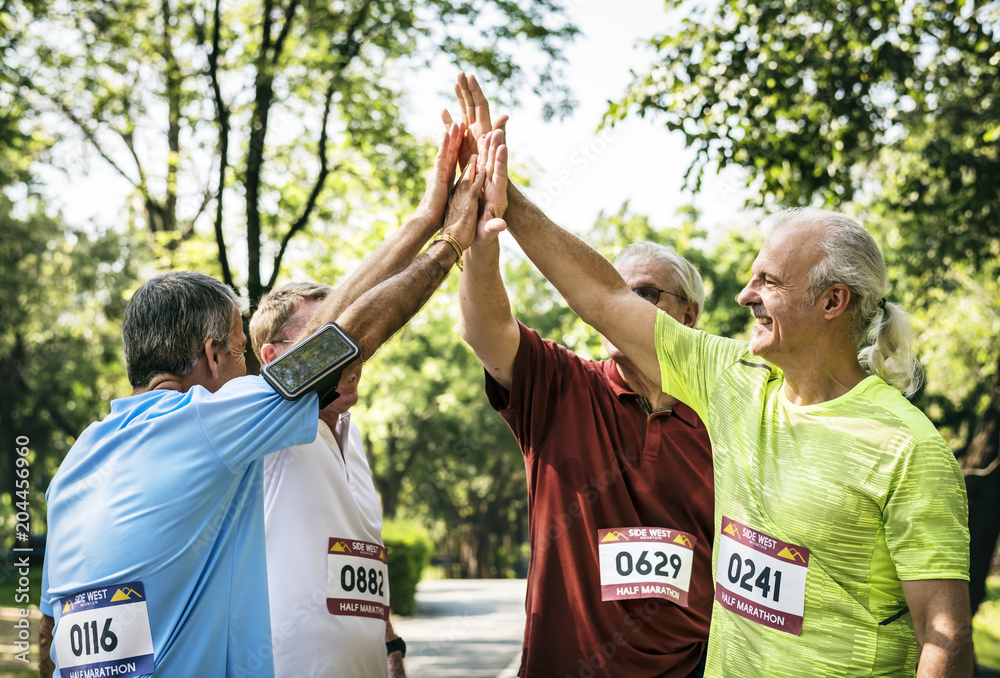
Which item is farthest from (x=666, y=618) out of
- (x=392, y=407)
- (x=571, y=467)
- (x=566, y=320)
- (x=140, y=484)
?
(x=392, y=407)

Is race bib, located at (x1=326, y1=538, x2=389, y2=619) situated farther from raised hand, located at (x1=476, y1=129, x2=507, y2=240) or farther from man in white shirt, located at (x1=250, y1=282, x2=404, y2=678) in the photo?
raised hand, located at (x1=476, y1=129, x2=507, y2=240)

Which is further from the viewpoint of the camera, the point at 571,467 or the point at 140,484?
the point at 571,467

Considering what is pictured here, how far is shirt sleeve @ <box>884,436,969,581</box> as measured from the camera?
1.83 metres

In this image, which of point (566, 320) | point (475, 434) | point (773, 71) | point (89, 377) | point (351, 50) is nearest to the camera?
point (773, 71)

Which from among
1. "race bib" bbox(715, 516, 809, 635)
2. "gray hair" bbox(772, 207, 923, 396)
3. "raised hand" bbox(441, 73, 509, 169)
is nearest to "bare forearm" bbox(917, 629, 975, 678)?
"race bib" bbox(715, 516, 809, 635)

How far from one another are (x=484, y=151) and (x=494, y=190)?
0.81ft

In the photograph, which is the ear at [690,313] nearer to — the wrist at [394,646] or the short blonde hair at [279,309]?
the short blonde hair at [279,309]

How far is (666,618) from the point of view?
2.74m

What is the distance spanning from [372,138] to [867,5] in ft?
20.0

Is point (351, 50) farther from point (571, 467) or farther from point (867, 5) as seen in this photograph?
point (571, 467)

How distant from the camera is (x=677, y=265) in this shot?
3271mm

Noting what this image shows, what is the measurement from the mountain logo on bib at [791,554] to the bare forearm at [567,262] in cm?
92

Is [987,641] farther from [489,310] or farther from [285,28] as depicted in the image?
[489,310]

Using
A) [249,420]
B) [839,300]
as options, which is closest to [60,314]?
[249,420]
